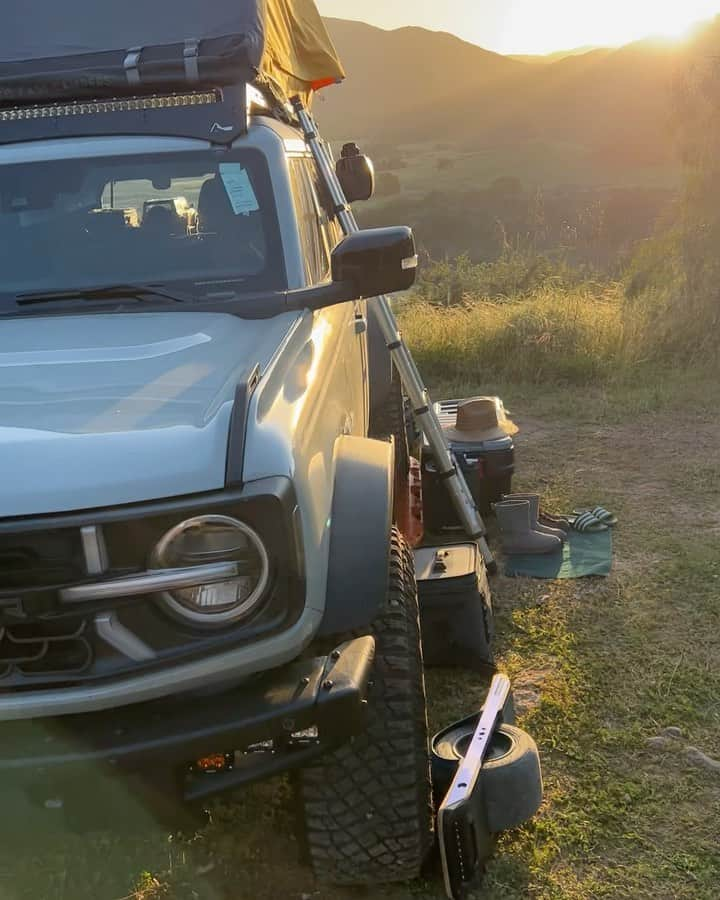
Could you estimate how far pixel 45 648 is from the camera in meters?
1.87

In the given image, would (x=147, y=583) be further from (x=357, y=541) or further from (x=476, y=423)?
(x=476, y=423)

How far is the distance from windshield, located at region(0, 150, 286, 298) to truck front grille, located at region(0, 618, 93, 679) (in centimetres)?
141

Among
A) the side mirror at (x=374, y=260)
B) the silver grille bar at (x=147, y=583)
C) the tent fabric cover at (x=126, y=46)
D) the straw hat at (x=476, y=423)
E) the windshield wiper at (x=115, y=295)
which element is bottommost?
the straw hat at (x=476, y=423)

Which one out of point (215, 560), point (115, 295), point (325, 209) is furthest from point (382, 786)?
point (325, 209)

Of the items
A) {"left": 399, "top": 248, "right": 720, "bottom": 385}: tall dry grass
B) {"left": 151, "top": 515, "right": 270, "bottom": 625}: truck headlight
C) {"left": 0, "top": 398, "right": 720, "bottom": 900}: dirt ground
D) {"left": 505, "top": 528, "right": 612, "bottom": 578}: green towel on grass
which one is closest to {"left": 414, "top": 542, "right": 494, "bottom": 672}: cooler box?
{"left": 0, "top": 398, "right": 720, "bottom": 900}: dirt ground

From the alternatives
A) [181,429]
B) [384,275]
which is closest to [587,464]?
[384,275]

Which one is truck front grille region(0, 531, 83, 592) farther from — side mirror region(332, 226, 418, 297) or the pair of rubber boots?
the pair of rubber boots

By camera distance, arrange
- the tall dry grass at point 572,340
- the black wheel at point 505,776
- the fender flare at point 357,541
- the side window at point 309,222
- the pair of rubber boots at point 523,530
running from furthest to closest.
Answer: the tall dry grass at point 572,340
the pair of rubber boots at point 523,530
the side window at point 309,222
the black wheel at point 505,776
the fender flare at point 357,541

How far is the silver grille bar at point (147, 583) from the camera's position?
1817mm

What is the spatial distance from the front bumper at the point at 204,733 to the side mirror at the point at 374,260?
4.09 feet

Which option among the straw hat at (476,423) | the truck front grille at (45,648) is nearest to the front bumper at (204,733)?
the truck front grille at (45,648)

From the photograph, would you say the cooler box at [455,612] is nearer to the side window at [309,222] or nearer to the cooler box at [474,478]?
the cooler box at [474,478]

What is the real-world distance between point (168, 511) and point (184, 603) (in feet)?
0.72

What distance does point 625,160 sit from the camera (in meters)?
50.4
